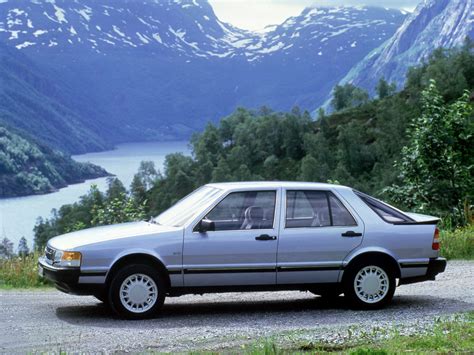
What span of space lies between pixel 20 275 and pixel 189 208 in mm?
4410

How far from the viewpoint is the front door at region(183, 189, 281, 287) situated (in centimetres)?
931

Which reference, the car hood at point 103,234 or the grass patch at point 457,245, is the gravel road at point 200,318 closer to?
the car hood at point 103,234

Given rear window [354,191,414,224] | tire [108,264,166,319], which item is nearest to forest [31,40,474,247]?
rear window [354,191,414,224]

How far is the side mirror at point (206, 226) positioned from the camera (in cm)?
928

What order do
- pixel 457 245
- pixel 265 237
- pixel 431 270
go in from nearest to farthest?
1. pixel 265 237
2. pixel 431 270
3. pixel 457 245

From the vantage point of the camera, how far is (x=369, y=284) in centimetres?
977

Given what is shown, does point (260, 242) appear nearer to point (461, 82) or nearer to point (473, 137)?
point (473, 137)

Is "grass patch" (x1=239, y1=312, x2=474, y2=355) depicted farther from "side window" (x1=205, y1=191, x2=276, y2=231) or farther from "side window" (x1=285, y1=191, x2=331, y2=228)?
"side window" (x1=285, y1=191, x2=331, y2=228)

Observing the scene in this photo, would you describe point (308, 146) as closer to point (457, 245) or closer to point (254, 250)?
point (457, 245)

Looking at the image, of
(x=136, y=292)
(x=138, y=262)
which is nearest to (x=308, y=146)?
(x=138, y=262)

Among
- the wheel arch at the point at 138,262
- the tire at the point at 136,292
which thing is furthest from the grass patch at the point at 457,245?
the tire at the point at 136,292

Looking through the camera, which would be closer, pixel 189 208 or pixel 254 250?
pixel 254 250

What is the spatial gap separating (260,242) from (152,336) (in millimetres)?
1990

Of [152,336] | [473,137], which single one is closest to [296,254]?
[152,336]
